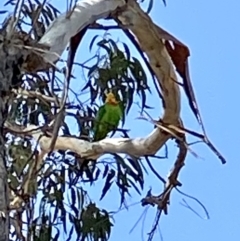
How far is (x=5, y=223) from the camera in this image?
1.04 metres

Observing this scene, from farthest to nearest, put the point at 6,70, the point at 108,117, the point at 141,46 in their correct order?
the point at 108,117 < the point at 141,46 < the point at 6,70

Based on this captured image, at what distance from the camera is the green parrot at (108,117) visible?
Result: 2145mm

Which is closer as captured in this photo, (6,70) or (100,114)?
(6,70)

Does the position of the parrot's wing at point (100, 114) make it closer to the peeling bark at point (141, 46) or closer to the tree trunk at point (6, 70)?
the peeling bark at point (141, 46)

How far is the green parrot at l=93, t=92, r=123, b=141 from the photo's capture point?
2.14 meters

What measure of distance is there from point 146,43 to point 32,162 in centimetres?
42

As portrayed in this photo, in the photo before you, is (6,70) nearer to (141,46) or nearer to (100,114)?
(141,46)

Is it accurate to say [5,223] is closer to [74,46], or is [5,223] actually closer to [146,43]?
[74,46]

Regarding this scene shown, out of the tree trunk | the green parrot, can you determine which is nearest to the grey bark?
the tree trunk

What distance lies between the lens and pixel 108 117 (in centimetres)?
221

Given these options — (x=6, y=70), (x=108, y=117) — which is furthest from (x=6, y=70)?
(x=108, y=117)

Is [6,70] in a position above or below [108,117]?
below

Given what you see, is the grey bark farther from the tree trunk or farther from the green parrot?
the green parrot

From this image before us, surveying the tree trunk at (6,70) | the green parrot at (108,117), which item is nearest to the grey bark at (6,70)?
the tree trunk at (6,70)
